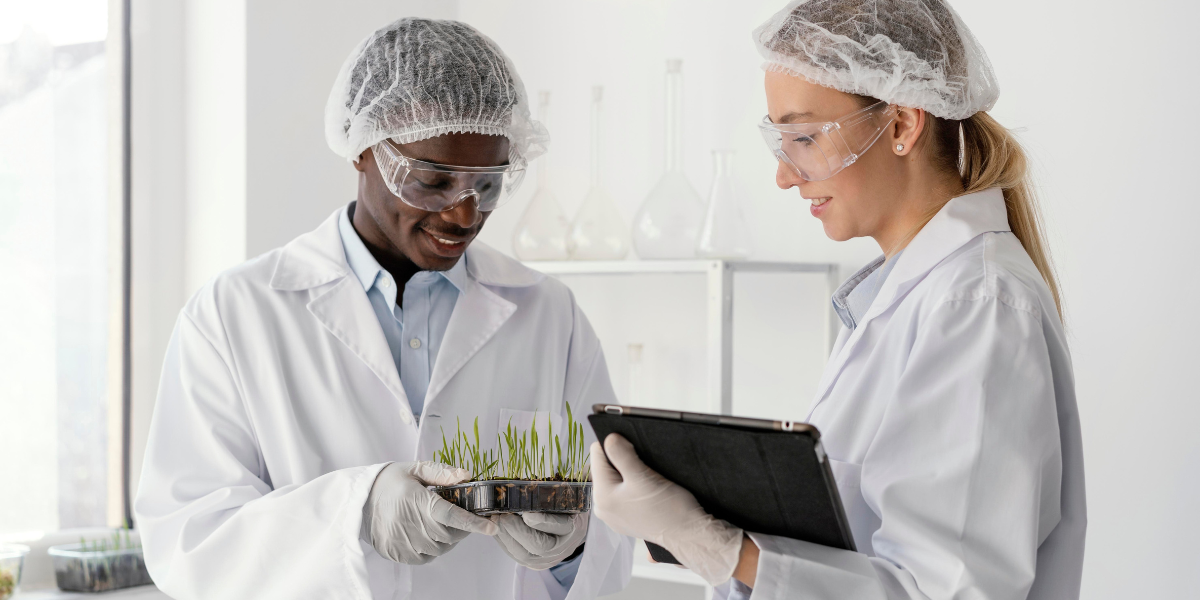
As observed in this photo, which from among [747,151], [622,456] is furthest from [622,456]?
[747,151]

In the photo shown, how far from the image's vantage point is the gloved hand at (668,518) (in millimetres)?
731

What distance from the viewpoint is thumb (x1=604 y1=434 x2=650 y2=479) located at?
74cm

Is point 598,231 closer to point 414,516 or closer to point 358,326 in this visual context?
point 358,326

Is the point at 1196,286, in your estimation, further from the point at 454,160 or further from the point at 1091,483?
the point at 454,160

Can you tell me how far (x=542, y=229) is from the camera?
6.15ft

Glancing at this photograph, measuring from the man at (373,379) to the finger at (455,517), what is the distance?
4 cm

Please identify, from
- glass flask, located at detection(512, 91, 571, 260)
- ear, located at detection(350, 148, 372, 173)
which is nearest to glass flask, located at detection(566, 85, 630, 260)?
glass flask, located at detection(512, 91, 571, 260)

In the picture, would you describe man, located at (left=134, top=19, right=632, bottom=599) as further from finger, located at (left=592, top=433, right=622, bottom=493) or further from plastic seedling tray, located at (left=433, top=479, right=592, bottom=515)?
finger, located at (left=592, top=433, right=622, bottom=493)

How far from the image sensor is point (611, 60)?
80.6 inches

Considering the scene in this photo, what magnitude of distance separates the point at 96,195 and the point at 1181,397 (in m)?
1.95

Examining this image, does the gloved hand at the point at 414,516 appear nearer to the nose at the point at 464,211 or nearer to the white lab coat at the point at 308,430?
the white lab coat at the point at 308,430

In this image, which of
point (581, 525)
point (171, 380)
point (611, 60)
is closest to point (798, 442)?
point (581, 525)

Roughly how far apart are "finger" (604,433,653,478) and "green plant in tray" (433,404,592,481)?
20cm

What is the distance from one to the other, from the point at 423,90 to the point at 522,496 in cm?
52
